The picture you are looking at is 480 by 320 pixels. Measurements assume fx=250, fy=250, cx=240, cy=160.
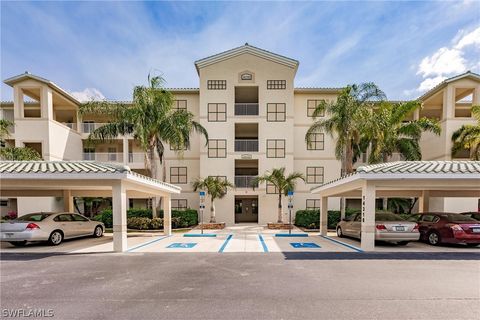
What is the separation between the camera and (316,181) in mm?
22906

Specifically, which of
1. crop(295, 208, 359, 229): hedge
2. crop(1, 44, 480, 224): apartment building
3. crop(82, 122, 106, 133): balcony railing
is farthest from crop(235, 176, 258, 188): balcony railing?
crop(82, 122, 106, 133): balcony railing

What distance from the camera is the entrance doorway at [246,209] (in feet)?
77.3

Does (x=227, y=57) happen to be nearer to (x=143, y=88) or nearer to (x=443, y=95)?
(x=143, y=88)

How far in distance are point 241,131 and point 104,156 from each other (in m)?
13.0

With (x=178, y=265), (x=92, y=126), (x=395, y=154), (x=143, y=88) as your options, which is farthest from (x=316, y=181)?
(x=92, y=126)

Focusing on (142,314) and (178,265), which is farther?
(178,265)

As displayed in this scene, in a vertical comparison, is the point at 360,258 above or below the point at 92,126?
below

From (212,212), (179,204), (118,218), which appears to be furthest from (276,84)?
(118,218)

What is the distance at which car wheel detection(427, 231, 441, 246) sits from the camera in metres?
10.7

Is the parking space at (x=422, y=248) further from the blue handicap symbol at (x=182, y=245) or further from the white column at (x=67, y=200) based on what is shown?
the white column at (x=67, y=200)

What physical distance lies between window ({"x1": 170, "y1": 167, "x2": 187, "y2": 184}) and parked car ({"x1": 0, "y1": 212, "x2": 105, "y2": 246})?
1064cm

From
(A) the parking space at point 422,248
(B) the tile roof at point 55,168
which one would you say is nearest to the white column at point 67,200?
(B) the tile roof at point 55,168

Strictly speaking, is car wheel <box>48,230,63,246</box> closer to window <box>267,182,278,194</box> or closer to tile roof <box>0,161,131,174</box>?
tile roof <box>0,161,131,174</box>

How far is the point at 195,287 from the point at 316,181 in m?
19.0
